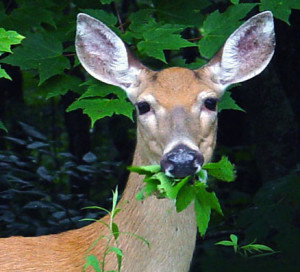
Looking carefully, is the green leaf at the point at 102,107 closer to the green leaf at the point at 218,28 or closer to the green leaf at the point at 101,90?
the green leaf at the point at 101,90

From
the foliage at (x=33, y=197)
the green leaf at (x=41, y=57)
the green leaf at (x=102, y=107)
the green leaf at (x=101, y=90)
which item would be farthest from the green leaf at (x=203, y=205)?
the foliage at (x=33, y=197)

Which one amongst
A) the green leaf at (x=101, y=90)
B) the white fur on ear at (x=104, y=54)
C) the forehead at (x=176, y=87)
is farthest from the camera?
the green leaf at (x=101, y=90)

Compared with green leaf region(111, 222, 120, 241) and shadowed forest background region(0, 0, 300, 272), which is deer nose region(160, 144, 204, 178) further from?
shadowed forest background region(0, 0, 300, 272)

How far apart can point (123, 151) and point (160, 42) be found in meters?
4.72

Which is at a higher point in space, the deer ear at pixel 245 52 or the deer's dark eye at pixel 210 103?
the deer ear at pixel 245 52

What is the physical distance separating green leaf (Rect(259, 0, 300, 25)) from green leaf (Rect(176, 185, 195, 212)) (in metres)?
1.97

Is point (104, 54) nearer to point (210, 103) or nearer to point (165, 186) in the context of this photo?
point (210, 103)

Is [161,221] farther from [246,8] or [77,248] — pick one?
[246,8]

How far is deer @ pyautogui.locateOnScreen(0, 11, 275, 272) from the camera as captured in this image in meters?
4.70

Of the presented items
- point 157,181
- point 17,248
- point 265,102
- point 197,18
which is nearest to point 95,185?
point 265,102

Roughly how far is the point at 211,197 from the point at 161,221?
722 mm

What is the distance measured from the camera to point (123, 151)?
1017 cm

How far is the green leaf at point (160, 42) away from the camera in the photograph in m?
5.46

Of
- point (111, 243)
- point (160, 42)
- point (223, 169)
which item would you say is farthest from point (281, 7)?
point (111, 243)
